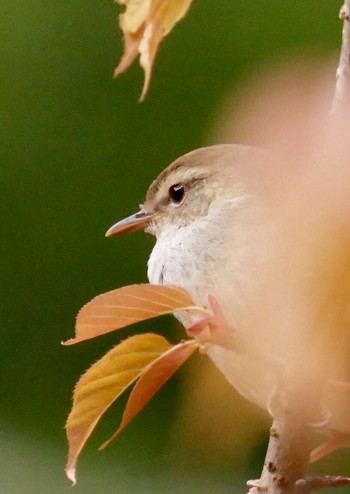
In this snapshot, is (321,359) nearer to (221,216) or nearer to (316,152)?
(316,152)

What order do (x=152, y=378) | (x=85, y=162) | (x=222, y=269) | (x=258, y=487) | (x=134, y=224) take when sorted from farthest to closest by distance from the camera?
(x=85, y=162), (x=134, y=224), (x=222, y=269), (x=258, y=487), (x=152, y=378)

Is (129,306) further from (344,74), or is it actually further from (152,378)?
(344,74)

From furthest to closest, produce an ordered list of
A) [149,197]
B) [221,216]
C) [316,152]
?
1. [149,197]
2. [221,216]
3. [316,152]

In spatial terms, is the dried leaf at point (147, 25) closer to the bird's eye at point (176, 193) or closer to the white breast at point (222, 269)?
the white breast at point (222, 269)

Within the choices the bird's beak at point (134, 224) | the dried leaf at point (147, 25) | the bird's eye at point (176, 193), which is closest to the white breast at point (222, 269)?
the bird's eye at point (176, 193)

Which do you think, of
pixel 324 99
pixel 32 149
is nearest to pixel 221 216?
pixel 324 99

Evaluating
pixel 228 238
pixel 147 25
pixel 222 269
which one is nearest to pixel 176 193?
pixel 228 238

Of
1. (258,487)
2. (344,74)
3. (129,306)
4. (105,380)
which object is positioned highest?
(344,74)
